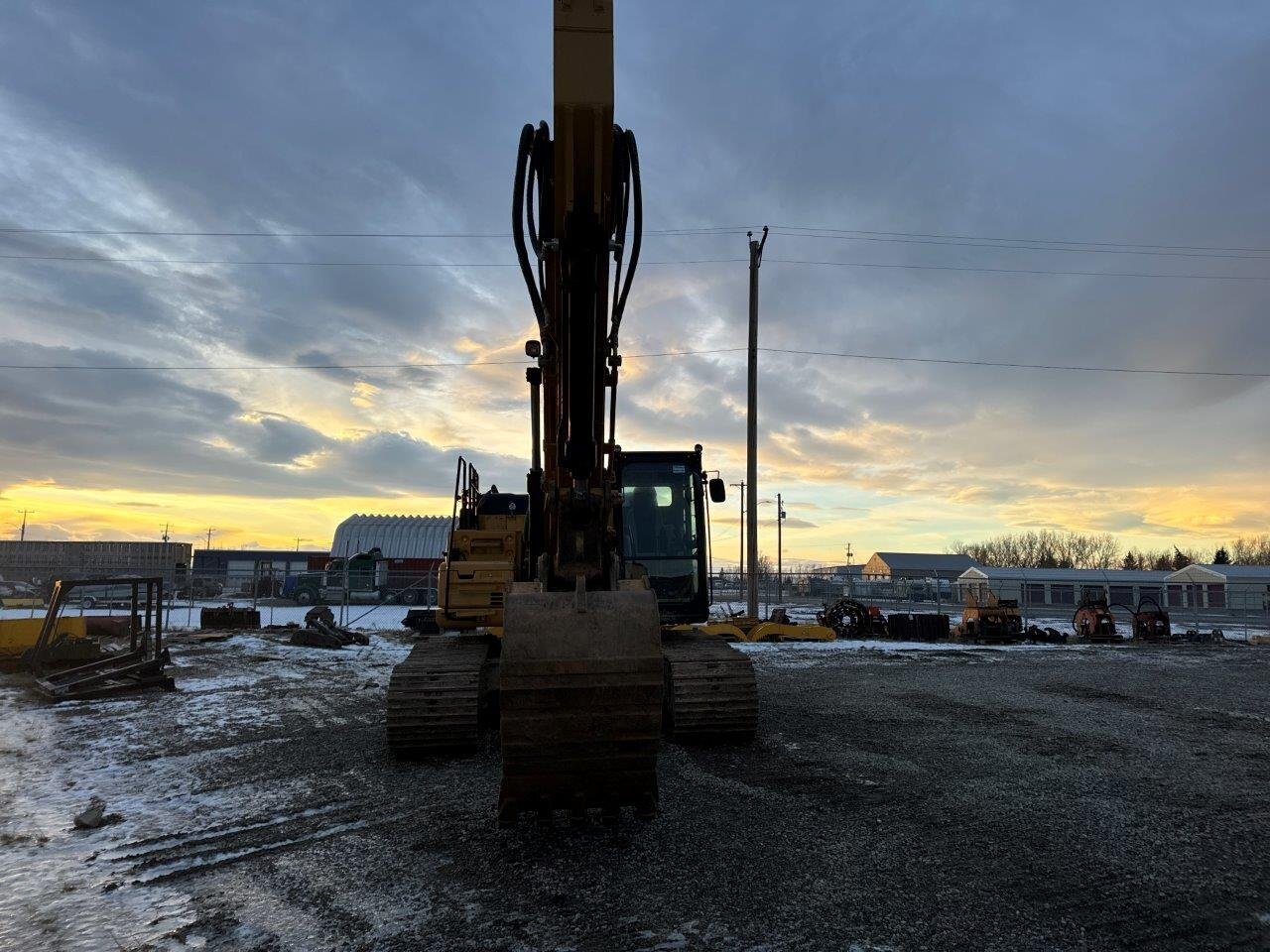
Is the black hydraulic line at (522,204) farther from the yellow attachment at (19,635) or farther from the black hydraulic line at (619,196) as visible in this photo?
the yellow attachment at (19,635)

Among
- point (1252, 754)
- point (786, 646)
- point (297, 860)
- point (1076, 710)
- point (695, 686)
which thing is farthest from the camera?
point (786, 646)

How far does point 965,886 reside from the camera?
13.4 feet

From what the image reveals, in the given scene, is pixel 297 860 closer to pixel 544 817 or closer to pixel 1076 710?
pixel 544 817

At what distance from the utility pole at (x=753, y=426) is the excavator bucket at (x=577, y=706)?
17188mm

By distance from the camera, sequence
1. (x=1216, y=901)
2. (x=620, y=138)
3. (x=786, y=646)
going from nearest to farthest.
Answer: (x=1216, y=901) → (x=620, y=138) → (x=786, y=646)

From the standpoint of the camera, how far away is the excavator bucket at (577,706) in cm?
408

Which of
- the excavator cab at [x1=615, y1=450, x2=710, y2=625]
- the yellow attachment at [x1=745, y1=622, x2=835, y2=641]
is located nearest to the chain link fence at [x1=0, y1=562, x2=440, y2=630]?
the yellow attachment at [x1=745, y1=622, x2=835, y2=641]

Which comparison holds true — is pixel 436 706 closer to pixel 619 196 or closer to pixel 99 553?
pixel 619 196

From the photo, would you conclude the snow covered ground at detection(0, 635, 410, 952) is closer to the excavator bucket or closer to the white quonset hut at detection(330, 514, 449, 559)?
the excavator bucket

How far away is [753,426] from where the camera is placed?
22.6 m

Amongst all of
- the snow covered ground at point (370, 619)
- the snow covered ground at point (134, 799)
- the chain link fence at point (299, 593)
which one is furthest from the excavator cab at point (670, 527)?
the chain link fence at point (299, 593)

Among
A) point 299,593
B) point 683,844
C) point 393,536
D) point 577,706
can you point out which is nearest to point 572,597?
point 577,706

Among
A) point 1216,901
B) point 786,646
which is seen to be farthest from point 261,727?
point 786,646

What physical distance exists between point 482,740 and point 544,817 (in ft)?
9.60
